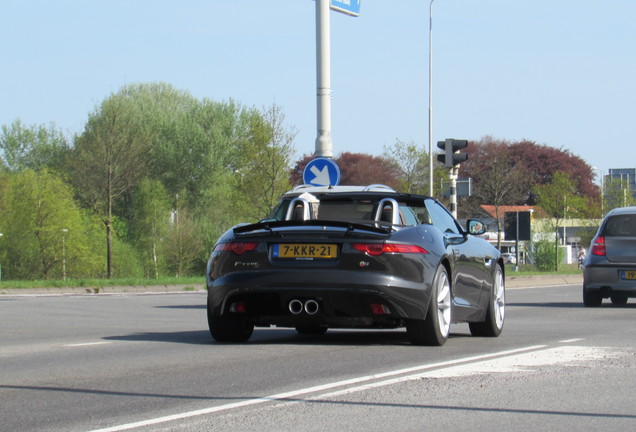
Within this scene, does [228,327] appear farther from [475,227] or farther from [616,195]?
[616,195]

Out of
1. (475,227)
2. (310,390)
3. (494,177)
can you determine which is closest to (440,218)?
(475,227)

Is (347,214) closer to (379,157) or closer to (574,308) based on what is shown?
(574,308)

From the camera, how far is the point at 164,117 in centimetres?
6450

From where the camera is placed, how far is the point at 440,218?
11.0 metres

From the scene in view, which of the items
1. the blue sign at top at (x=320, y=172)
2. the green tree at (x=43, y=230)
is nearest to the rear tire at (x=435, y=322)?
the blue sign at top at (x=320, y=172)

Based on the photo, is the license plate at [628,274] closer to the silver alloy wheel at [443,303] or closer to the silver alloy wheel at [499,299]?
the silver alloy wheel at [499,299]

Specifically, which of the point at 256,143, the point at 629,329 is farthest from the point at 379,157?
the point at 629,329

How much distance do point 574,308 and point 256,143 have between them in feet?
82.3

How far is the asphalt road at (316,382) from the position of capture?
18.4 ft

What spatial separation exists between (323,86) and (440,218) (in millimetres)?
8818

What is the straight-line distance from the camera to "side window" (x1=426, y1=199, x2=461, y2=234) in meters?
10.7

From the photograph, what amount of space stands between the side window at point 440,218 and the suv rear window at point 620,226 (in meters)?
8.43

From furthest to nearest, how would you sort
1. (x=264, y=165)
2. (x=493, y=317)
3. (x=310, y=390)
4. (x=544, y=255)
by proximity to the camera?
(x=544, y=255), (x=264, y=165), (x=493, y=317), (x=310, y=390)

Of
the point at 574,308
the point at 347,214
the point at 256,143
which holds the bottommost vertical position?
the point at 574,308
